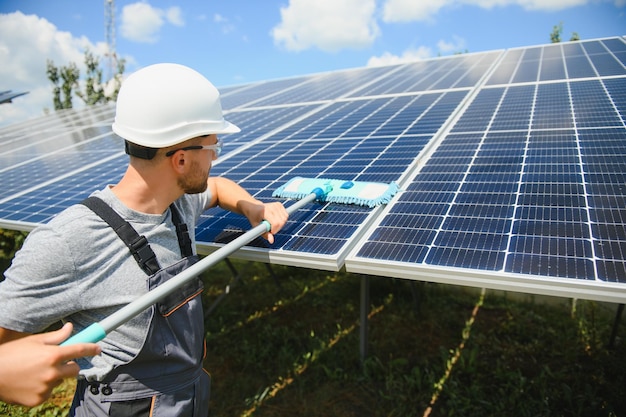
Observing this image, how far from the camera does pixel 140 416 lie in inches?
91.7

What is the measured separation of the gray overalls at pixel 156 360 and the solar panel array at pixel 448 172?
0.78 m

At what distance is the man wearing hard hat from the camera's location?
1.93 meters

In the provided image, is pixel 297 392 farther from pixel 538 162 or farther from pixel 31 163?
pixel 31 163

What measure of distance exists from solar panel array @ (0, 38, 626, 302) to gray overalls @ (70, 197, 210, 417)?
0.78 m

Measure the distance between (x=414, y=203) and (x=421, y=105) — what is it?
11.3 feet

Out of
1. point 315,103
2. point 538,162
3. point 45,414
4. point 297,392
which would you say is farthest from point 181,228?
point 315,103

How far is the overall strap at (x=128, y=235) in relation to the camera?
6.95ft

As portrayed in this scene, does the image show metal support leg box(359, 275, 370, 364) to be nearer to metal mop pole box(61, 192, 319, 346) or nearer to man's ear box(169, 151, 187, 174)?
metal mop pole box(61, 192, 319, 346)

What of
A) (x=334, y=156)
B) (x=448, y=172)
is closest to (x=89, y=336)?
(x=448, y=172)

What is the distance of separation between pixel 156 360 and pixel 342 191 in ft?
6.55

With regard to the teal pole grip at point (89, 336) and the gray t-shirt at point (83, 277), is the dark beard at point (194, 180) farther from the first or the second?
the teal pole grip at point (89, 336)

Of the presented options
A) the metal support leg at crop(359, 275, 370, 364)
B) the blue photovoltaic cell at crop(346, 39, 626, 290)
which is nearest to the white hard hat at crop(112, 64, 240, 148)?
the blue photovoltaic cell at crop(346, 39, 626, 290)

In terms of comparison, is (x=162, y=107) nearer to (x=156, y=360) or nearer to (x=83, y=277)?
(x=83, y=277)

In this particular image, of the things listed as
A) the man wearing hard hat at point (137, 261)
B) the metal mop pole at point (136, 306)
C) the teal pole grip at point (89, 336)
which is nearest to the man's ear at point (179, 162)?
the man wearing hard hat at point (137, 261)
